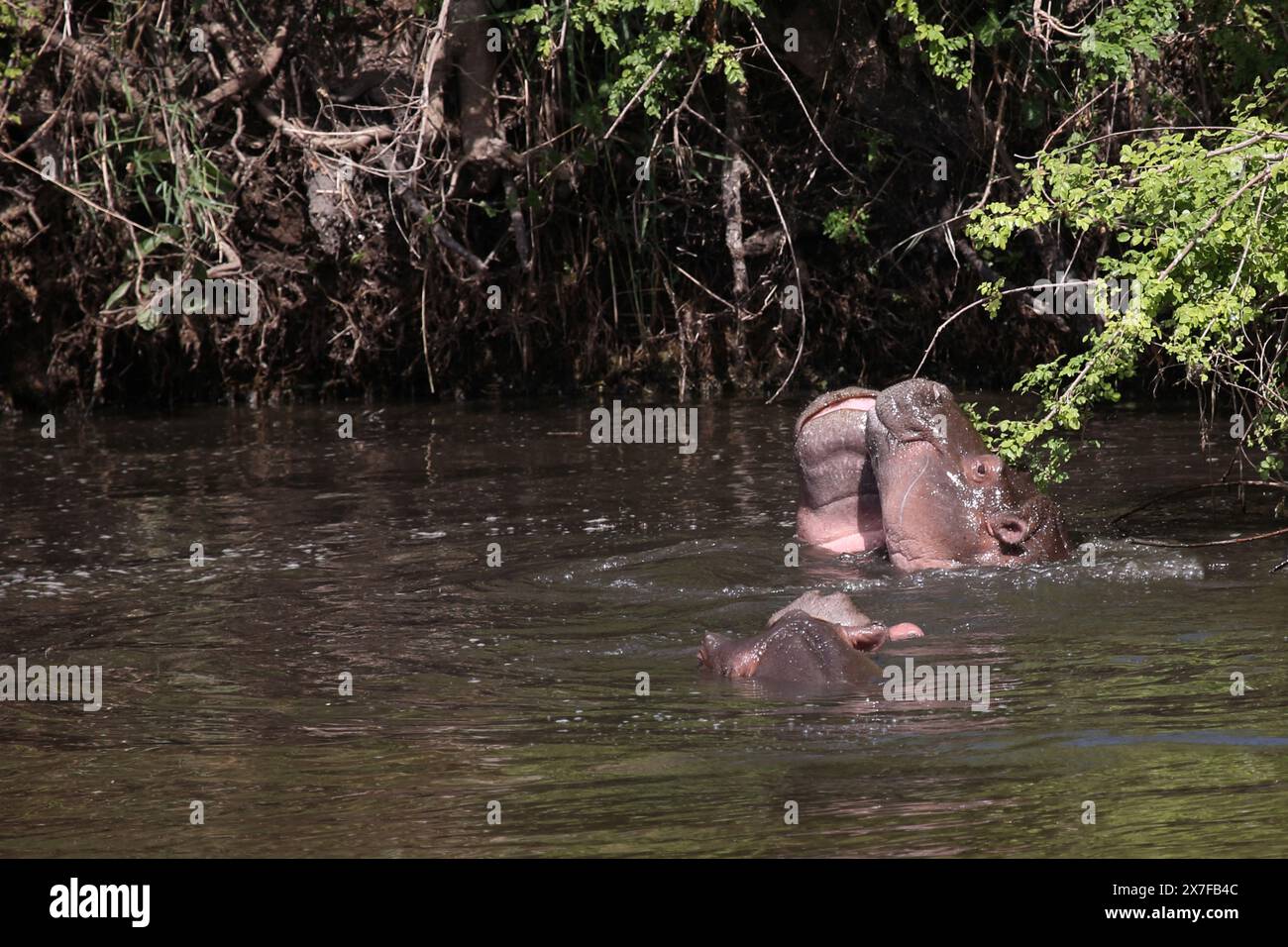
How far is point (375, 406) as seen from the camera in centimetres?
1555

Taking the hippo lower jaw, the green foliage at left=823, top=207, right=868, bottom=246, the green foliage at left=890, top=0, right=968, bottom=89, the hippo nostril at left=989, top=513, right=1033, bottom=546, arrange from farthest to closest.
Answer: the green foliage at left=823, top=207, right=868, bottom=246, the green foliage at left=890, top=0, right=968, bottom=89, the hippo lower jaw, the hippo nostril at left=989, top=513, right=1033, bottom=546

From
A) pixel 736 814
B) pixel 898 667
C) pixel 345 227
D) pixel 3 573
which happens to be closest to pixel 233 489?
pixel 3 573

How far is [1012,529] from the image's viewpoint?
323 inches

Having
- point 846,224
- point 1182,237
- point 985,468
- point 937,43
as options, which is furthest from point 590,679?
point 846,224

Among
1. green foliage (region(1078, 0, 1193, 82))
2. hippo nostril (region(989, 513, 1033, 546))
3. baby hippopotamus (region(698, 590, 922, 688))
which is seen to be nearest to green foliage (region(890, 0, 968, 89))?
green foliage (region(1078, 0, 1193, 82))

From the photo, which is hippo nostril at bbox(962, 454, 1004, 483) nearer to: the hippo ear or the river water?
the hippo ear

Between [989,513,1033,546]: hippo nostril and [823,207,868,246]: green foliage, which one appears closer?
[989,513,1033,546]: hippo nostril

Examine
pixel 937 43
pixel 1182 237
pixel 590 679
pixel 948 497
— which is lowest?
pixel 590 679

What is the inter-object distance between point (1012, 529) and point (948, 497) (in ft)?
1.02

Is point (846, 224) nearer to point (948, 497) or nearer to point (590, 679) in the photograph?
point (948, 497)

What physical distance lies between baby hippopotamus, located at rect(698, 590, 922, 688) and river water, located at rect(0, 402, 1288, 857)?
0.11m

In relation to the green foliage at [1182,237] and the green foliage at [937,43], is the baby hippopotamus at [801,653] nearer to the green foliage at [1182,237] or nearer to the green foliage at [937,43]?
the green foliage at [1182,237]

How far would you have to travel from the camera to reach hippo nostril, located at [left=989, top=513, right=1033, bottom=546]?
819 centimetres

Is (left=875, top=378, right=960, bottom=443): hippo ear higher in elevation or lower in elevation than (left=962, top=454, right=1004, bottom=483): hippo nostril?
higher
